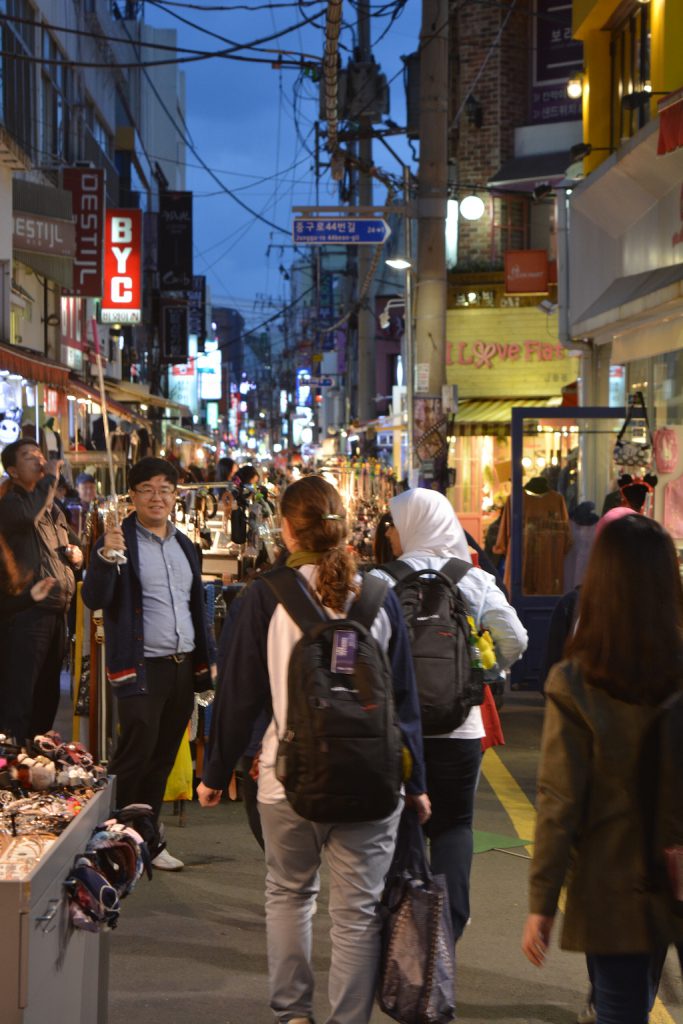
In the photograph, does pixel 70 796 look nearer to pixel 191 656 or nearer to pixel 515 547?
pixel 191 656

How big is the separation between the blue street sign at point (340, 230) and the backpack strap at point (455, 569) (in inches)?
519

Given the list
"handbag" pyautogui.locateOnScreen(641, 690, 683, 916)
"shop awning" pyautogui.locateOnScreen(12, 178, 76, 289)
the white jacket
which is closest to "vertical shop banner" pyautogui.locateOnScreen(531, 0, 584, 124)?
"shop awning" pyautogui.locateOnScreen(12, 178, 76, 289)

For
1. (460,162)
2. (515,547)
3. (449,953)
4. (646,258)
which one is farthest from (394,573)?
(460,162)

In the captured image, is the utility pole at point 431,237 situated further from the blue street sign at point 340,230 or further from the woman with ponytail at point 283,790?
the woman with ponytail at point 283,790

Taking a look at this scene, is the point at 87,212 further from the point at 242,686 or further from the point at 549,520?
the point at 242,686

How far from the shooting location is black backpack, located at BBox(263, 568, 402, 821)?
13.2 ft

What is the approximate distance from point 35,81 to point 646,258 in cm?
1462

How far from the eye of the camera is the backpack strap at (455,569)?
17.4 feet

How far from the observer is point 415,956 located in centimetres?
426

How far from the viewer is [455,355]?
1075 inches

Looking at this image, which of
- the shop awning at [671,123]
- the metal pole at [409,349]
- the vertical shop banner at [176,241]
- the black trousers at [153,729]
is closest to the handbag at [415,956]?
the black trousers at [153,729]

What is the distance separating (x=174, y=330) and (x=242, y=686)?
47629 millimetres

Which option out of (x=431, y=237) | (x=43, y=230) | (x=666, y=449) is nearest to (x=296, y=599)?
(x=666, y=449)

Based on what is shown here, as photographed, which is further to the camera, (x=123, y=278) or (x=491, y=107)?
(x=123, y=278)
